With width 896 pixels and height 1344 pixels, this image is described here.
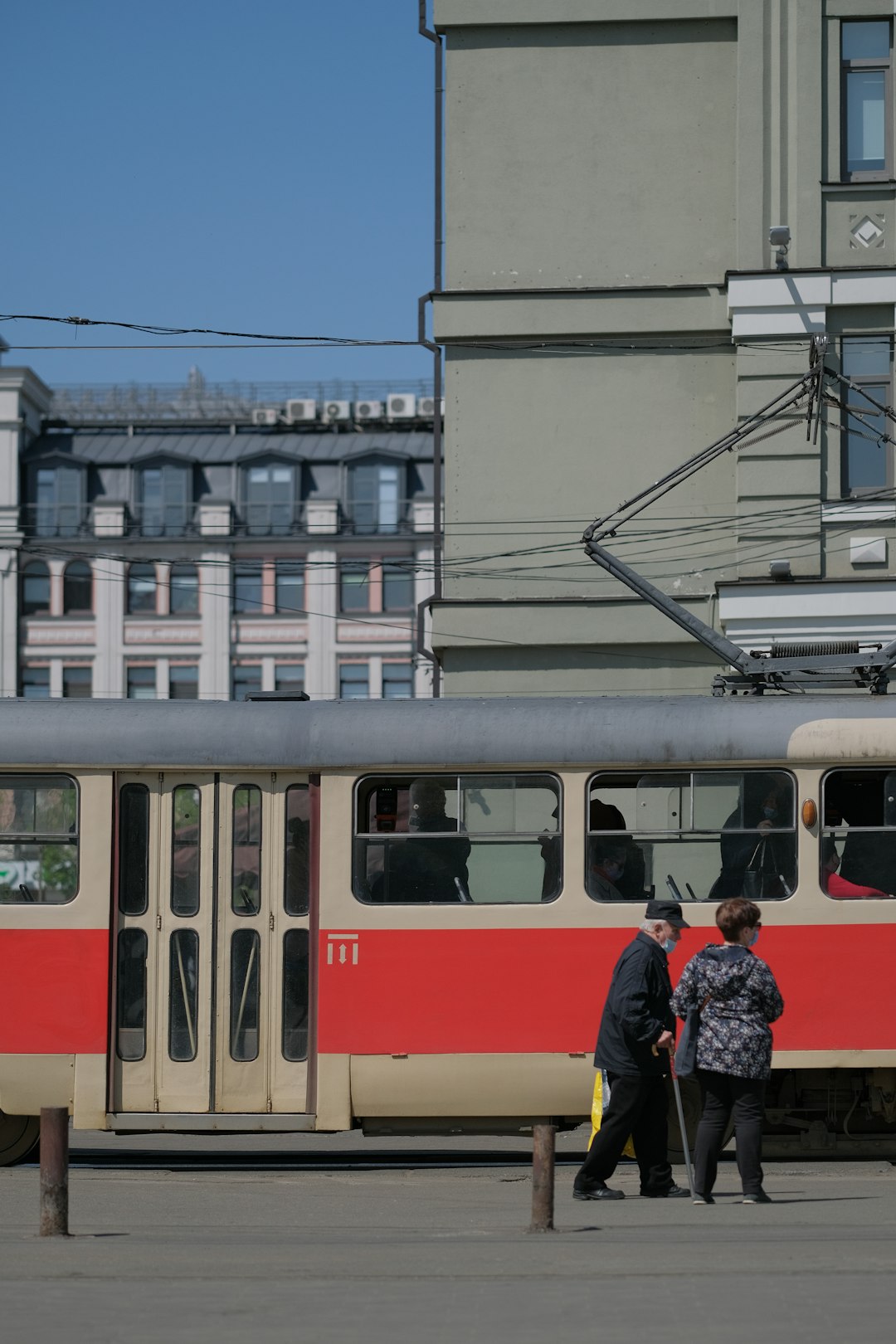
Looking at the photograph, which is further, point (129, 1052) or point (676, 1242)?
point (129, 1052)

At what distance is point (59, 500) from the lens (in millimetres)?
66625

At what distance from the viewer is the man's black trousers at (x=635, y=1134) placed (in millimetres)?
10000

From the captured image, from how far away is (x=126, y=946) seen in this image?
11.5 m

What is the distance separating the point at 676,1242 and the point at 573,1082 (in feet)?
9.23

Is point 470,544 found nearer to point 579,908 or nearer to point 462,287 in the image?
point 462,287

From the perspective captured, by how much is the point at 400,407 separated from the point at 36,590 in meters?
14.4

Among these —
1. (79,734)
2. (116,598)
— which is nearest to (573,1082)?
(79,734)

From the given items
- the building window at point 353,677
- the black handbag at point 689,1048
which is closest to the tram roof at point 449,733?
the black handbag at point 689,1048

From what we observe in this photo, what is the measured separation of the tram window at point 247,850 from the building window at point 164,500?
55.7 meters

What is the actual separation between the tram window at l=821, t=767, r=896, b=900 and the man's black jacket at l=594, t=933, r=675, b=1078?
1747 mm

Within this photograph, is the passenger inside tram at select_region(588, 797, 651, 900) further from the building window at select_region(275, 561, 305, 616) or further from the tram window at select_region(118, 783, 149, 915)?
the building window at select_region(275, 561, 305, 616)

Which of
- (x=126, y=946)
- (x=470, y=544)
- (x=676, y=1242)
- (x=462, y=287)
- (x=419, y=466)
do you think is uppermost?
(x=419, y=466)

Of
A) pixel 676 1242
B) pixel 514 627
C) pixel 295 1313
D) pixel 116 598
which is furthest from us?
pixel 116 598

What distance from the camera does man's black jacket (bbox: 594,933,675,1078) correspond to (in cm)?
989
